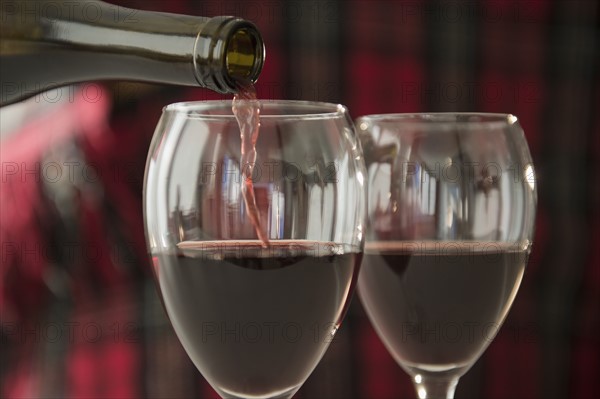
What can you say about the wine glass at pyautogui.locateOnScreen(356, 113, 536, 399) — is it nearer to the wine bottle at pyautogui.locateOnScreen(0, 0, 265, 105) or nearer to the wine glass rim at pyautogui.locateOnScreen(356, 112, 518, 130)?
the wine glass rim at pyautogui.locateOnScreen(356, 112, 518, 130)

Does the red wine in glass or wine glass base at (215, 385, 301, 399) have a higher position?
the red wine in glass

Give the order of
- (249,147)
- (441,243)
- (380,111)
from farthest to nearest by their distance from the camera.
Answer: (380,111)
(441,243)
(249,147)

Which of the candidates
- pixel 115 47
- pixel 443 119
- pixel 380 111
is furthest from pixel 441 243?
pixel 380 111

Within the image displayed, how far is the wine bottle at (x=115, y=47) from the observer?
1.45 ft

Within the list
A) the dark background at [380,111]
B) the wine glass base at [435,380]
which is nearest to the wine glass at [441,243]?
the wine glass base at [435,380]

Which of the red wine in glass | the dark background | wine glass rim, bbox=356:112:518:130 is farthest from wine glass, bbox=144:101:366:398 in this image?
the dark background

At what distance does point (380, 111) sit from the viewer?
1.46 metres

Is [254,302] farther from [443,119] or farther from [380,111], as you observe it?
[380,111]

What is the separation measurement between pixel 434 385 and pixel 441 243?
79 millimetres

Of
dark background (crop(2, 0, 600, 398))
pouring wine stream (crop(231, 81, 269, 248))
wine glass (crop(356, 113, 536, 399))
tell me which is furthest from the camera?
dark background (crop(2, 0, 600, 398))

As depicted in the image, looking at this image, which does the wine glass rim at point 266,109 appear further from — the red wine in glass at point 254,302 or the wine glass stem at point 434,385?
the wine glass stem at point 434,385

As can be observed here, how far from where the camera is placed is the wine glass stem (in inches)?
21.2

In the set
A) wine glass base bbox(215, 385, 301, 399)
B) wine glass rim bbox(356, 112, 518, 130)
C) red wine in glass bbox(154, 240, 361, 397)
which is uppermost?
wine glass rim bbox(356, 112, 518, 130)

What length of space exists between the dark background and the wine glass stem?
0.86 metres
